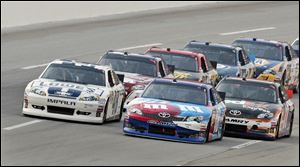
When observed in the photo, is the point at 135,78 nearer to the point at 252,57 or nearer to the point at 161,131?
the point at 161,131

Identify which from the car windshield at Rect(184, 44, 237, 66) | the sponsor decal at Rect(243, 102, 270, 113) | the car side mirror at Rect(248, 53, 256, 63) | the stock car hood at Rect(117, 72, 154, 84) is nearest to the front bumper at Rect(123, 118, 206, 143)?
the sponsor decal at Rect(243, 102, 270, 113)

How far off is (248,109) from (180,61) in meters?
7.61

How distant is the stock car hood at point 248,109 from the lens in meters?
28.2

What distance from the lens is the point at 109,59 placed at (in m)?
32.5

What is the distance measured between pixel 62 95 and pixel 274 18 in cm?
2898

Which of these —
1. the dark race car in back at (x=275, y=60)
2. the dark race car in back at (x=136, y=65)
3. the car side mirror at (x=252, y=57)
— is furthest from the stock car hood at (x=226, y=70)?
the dark race car in back at (x=136, y=65)

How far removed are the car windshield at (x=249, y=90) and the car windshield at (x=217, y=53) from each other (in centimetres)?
770

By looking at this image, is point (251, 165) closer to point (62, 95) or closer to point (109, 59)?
point (62, 95)

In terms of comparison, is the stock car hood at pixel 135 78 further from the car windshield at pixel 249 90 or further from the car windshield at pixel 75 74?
the car windshield at pixel 75 74

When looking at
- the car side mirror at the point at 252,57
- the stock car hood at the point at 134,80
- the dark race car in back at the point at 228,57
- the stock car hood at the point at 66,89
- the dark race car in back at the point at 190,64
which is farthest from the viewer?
the car side mirror at the point at 252,57

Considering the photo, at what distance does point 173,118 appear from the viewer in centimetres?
2564

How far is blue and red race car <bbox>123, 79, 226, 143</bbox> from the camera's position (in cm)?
2559

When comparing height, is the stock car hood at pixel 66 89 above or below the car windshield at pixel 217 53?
above

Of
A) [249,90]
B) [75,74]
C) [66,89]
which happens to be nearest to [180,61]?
[249,90]
